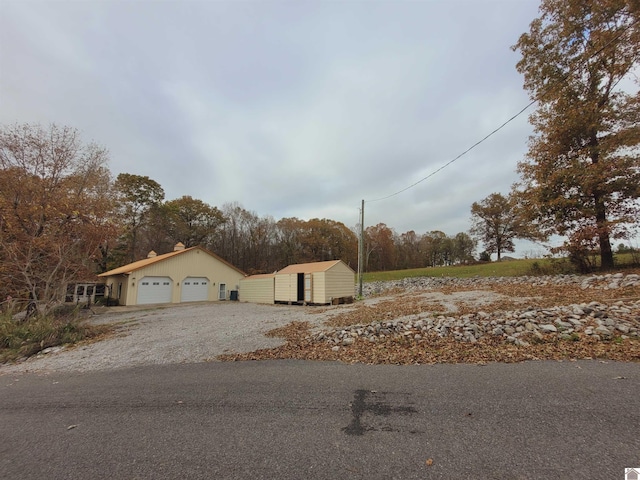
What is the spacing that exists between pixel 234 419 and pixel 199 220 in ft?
121

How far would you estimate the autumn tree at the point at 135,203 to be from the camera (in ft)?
97.3

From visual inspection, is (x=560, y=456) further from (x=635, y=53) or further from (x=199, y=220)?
(x=199, y=220)

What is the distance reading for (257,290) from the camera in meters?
22.9

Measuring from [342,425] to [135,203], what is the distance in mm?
34695

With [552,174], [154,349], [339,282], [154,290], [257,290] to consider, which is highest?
[552,174]

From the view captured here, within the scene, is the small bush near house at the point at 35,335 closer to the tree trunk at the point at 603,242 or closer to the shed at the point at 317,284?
the shed at the point at 317,284

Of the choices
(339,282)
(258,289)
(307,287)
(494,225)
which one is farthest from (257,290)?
(494,225)

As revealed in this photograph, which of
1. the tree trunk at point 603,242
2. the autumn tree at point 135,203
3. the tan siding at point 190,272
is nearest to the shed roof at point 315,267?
the tan siding at point 190,272

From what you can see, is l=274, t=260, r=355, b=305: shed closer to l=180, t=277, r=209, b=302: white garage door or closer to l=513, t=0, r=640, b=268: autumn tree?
l=180, t=277, r=209, b=302: white garage door

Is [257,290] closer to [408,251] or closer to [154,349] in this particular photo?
[154,349]

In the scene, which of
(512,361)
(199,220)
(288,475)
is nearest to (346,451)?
(288,475)

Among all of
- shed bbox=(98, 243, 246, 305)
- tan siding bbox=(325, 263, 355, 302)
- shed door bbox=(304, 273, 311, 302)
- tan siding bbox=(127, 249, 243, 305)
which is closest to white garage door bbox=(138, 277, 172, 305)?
shed bbox=(98, 243, 246, 305)

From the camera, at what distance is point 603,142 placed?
37.3ft

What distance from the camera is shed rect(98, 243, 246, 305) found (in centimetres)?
2116
